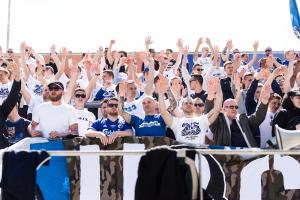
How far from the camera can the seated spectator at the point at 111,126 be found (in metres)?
8.38

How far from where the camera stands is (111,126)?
8703mm

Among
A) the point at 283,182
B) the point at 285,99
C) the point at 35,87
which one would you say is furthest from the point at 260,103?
the point at 35,87

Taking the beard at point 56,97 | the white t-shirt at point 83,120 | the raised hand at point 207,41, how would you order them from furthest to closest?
the raised hand at point 207,41 < the white t-shirt at point 83,120 < the beard at point 56,97

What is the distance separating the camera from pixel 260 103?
8898 millimetres

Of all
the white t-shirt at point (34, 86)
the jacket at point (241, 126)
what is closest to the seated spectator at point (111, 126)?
the jacket at point (241, 126)

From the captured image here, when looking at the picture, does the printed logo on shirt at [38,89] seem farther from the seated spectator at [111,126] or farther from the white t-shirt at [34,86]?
the seated spectator at [111,126]

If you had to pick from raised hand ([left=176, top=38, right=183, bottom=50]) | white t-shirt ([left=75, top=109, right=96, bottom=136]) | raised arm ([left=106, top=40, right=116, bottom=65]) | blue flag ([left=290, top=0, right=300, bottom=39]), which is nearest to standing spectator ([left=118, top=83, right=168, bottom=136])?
white t-shirt ([left=75, top=109, right=96, bottom=136])

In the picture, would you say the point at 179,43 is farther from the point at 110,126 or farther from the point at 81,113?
the point at 110,126

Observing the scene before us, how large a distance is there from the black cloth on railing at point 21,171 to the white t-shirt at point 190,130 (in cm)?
318

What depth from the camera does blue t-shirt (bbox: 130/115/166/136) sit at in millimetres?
8648

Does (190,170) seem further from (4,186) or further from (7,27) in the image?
(7,27)

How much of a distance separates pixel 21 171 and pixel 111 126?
3.09 m

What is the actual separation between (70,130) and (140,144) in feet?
3.87

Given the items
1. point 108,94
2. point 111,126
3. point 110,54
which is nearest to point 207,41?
point 110,54
